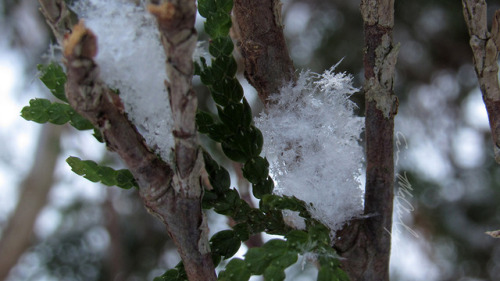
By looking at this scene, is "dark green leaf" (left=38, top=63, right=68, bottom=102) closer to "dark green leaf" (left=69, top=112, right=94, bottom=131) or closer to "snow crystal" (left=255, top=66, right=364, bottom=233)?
"dark green leaf" (left=69, top=112, right=94, bottom=131)

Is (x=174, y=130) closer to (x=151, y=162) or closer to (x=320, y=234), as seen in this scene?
(x=151, y=162)

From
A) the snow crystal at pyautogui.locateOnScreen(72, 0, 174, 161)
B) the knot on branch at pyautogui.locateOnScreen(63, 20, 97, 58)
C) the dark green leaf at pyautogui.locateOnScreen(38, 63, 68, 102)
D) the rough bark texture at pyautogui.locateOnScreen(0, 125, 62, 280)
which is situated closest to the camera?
the knot on branch at pyautogui.locateOnScreen(63, 20, 97, 58)

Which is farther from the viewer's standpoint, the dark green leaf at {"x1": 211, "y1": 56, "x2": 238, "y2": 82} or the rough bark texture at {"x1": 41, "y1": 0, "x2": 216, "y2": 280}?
the dark green leaf at {"x1": 211, "y1": 56, "x2": 238, "y2": 82}

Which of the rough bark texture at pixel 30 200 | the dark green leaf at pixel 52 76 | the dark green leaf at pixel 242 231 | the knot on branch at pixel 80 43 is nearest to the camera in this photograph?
the knot on branch at pixel 80 43

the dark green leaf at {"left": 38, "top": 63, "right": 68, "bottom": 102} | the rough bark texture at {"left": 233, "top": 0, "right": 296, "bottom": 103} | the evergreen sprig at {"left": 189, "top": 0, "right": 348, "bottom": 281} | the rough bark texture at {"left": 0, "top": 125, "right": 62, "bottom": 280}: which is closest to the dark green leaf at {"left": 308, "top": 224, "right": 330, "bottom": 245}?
the evergreen sprig at {"left": 189, "top": 0, "right": 348, "bottom": 281}

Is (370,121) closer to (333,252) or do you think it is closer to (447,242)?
(333,252)

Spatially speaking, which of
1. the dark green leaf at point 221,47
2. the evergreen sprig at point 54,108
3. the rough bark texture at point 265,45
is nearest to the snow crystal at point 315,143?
the rough bark texture at point 265,45

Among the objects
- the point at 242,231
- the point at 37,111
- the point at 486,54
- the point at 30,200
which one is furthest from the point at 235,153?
the point at 30,200

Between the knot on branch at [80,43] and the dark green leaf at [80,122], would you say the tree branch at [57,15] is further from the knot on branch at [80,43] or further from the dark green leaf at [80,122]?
the dark green leaf at [80,122]
